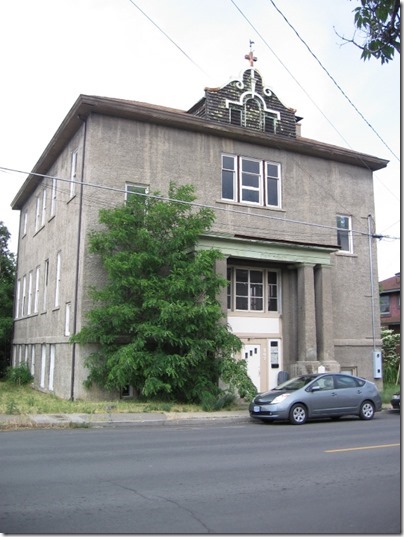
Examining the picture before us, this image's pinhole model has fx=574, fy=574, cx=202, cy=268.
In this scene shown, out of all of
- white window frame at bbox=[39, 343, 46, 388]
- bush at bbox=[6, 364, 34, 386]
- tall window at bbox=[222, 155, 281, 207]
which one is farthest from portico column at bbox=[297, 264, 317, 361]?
bush at bbox=[6, 364, 34, 386]

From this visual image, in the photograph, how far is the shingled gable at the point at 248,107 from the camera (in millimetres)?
22094

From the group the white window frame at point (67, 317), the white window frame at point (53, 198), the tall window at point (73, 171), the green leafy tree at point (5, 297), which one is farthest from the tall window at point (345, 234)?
the green leafy tree at point (5, 297)

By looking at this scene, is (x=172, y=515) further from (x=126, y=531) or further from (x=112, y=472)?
(x=112, y=472)

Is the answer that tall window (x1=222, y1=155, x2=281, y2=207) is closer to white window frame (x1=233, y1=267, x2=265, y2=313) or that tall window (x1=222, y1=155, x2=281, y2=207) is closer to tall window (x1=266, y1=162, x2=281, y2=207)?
tall window (x1=266, y1=162, x2=281, y2=207)

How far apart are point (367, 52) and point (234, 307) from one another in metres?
16.0

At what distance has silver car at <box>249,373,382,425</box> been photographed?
1509 cm

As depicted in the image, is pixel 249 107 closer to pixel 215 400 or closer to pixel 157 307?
A: pixel 157 307

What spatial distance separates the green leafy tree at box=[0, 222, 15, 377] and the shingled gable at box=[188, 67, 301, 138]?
56.2ft

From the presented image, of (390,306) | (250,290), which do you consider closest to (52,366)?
(250,290)

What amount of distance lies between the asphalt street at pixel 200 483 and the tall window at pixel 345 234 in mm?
12680

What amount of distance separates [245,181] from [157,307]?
7.27 m

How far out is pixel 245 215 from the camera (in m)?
21.8

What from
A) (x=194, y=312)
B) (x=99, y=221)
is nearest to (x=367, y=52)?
(x=194, y=312)

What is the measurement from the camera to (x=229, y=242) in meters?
19.8
